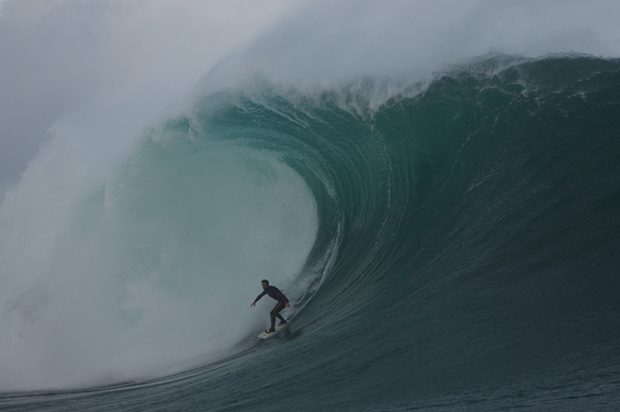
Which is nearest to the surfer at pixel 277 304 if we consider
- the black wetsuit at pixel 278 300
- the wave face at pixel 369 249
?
the black wetsuit at pixel 278 300

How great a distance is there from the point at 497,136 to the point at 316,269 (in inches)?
160

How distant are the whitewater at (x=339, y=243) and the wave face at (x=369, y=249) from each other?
0.04 m

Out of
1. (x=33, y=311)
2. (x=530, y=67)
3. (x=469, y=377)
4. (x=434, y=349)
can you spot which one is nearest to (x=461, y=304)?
(x=434, y=349)

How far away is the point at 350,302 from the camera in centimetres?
696

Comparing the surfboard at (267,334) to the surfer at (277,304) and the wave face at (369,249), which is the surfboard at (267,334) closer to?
the surfer at (277,304)

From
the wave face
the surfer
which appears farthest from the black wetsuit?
the wave face

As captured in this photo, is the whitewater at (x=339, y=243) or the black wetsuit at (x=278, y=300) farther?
the black wetsuit at (x=278, y=300)

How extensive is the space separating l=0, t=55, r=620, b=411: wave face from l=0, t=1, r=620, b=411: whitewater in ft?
0.12

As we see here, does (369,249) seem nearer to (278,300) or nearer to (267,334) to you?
(278,300)

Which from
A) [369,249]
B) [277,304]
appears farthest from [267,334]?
[369,249]

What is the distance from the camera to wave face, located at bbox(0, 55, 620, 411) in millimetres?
4422

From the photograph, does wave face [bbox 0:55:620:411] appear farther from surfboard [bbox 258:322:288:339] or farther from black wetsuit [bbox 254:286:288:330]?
black wetsuit [bbox 254:286:288:330]

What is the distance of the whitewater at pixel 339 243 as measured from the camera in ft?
15.0

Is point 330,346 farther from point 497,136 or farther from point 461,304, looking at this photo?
point 497,136
